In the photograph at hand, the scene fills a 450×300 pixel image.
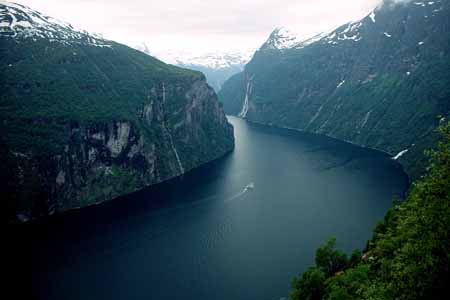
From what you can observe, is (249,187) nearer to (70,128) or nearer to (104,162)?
(104,162)

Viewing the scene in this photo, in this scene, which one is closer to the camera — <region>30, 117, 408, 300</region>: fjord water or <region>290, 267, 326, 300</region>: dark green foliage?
<region>290, 267, 326, 300</region>: dark green foliage

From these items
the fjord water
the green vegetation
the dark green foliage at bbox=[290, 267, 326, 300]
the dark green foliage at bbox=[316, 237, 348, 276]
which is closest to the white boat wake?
the fjord water

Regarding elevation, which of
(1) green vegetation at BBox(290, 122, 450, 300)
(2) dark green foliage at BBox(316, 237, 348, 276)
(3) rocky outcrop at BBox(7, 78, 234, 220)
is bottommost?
(3) rocky outcrop at BBox(7, 78, 234, 220)

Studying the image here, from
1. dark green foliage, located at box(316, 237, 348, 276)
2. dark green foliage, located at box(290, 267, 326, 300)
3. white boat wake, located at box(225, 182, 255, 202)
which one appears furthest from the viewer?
white boat wake, located at box(225, 182, 255, 202)

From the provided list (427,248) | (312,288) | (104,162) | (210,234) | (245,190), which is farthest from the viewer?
(104,162)

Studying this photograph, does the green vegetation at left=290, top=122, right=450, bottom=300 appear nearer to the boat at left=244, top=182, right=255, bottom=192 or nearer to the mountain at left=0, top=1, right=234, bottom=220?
the boat at left=244, top=182, right=255, bottom=192

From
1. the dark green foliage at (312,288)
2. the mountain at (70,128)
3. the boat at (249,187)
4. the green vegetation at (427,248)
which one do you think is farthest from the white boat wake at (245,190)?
the green vegetation at (427,248)

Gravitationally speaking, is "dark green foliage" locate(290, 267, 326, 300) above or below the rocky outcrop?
above

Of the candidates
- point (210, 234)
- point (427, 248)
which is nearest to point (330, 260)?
point (427, 248)
